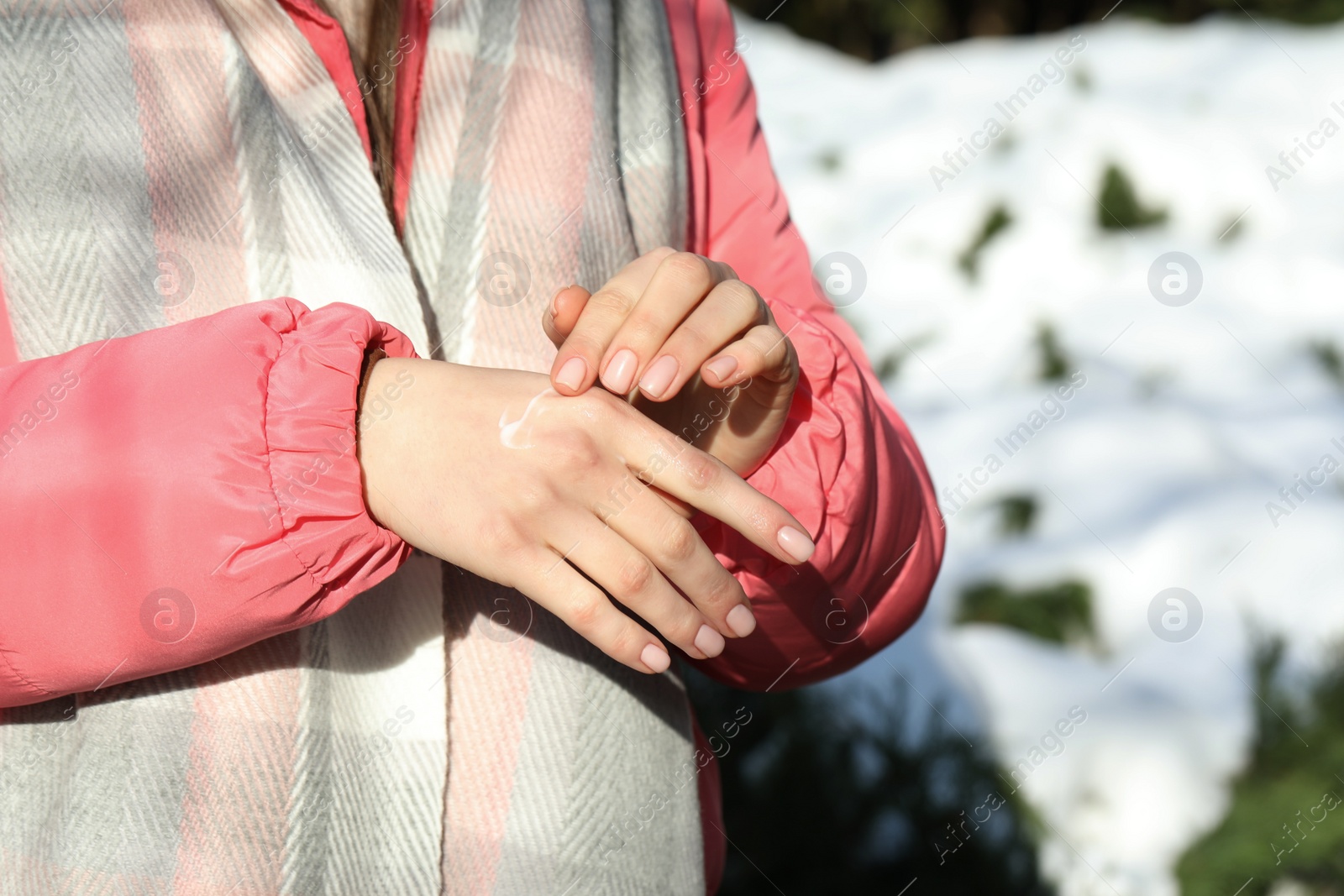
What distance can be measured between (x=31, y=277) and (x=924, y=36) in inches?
165

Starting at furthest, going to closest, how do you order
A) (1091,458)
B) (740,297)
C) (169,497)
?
(1091,458) → (740,297) → (169,497)

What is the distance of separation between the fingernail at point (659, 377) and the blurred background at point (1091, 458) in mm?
1233

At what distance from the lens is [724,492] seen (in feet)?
2.03

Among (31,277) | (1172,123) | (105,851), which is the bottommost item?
(1172,123)

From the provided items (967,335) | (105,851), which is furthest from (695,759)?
(967,335)

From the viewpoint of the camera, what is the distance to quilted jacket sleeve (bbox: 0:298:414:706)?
557 millimetres

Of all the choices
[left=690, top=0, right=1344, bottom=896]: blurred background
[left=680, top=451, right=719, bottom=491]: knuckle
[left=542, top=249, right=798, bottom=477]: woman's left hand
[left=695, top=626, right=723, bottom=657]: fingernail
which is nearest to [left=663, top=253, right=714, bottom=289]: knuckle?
[left=542, top=249, right=798, bottom=477]: woman's left hand

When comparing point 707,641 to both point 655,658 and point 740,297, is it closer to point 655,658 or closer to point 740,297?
point 655,658

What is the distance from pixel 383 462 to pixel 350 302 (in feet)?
0.52

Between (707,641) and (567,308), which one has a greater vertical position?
(567,308)

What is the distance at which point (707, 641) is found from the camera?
2.10 ft

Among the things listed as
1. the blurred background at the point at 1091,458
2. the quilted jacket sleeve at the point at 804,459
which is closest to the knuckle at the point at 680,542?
the quilted jacket sleeve at the point at 804,459

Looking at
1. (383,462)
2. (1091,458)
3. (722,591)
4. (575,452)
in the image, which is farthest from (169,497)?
(1091,458)

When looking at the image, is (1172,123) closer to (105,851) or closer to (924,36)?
(924,36)
